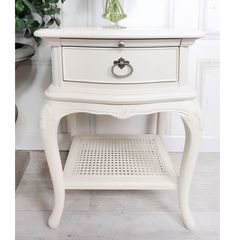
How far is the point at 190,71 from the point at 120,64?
29.5 inches

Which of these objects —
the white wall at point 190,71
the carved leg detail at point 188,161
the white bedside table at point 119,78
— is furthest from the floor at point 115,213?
the white wall at point 190,71

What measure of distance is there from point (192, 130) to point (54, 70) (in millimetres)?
486

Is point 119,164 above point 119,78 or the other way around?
the other way around

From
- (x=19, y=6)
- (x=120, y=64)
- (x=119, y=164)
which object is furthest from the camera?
(x=119, y=164)

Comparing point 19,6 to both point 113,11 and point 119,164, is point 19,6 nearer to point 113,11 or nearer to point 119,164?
point 113,11

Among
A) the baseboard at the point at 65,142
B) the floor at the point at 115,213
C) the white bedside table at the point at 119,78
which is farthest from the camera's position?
the baseboard at the point at 65,142

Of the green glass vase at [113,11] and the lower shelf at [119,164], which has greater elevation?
the green glass vase at [113,11]

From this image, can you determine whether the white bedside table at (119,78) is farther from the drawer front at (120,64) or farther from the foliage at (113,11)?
the foliage at (113,11)

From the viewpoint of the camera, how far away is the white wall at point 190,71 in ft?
5.19

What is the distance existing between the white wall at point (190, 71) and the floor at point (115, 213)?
28cm


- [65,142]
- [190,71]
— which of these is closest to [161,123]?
[190,71]

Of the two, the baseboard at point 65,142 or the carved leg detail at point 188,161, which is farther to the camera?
the baseboard at point 65,142

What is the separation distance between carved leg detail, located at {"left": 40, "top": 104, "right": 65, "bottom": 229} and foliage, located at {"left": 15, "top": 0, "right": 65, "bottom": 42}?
424 mm

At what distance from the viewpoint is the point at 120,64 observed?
3.37 ft
